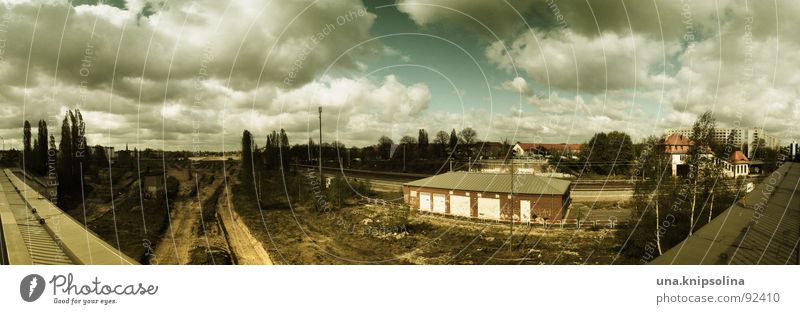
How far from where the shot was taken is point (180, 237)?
14664mm

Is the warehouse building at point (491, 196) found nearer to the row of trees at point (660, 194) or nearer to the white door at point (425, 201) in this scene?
the white door at point (425, 201)

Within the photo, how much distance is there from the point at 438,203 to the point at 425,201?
0.84m

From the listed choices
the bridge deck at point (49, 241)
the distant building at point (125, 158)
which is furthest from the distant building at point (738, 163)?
the distant building at point (125, 158)

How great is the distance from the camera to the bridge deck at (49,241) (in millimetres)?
11023

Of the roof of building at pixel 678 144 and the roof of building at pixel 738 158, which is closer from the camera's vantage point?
the roof of building at pixel 678 144

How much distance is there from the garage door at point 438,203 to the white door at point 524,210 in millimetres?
3909

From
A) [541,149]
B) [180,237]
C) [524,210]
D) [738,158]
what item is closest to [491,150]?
[541,149]

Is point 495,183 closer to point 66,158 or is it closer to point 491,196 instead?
point 491,196

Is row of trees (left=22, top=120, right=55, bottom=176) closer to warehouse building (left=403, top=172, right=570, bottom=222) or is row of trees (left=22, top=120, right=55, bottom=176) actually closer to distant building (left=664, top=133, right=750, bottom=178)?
warehouse building (left=403, top=172, right=570, bottom=222)

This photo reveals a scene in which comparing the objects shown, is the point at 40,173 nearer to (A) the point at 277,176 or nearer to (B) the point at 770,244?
(A) the point at 277,176

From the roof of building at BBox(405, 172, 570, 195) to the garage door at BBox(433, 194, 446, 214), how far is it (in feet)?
1.75

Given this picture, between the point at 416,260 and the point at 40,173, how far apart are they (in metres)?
37.7
